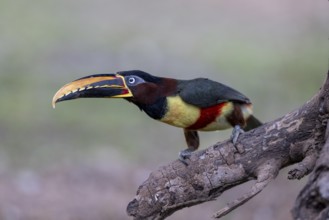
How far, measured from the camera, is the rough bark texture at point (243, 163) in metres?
4.15

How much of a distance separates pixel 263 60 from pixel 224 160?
26.6 feet

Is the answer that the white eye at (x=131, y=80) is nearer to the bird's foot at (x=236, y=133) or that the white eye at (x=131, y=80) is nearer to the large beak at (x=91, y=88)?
the large beak at (x=91, y=88)

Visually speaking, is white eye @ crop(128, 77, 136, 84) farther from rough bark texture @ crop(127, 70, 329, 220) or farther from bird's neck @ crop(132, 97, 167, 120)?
rough bark texture @ crop(127, 70, 329, 220)

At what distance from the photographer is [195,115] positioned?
4891 millimetres

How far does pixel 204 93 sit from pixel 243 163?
0.77 m

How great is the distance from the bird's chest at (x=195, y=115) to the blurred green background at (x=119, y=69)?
2.25m

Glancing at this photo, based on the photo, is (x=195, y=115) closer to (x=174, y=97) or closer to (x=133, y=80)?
(x=174, y=97)

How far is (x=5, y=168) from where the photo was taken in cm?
869

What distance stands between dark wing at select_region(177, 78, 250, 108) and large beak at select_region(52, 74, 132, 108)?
1.42 feet

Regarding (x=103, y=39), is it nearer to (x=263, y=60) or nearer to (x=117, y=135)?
(x=263, y=60)

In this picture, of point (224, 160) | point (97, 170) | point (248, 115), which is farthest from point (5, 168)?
point (224, 160)

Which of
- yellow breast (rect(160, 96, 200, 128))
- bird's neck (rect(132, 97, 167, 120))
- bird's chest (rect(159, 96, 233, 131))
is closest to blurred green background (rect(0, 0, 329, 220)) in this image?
bird's chest (rect(159, 96, 233, 131))

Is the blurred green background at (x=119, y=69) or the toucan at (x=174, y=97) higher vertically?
the blurred green background at (x=119, y=69)

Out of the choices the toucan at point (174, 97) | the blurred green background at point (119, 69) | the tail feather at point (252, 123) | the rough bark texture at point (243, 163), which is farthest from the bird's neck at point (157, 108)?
the blurred green background at point (119, 69)
